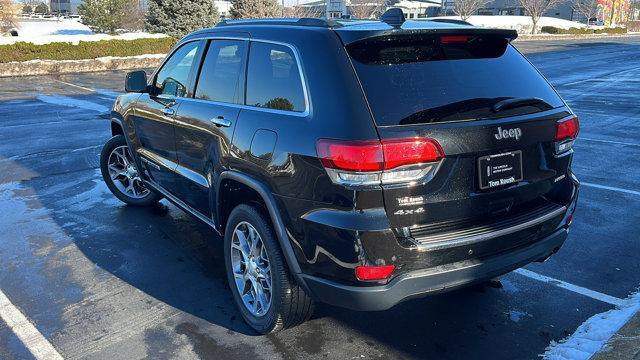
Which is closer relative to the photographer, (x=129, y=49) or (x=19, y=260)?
(x=19, y=260)

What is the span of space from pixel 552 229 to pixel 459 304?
84 cm

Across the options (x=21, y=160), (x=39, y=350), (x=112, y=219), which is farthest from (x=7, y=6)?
(x=39, y=350)

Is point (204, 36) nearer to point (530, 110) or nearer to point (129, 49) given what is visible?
point (530, 110)

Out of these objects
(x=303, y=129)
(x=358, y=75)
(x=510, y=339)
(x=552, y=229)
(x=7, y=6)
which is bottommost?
(x=510, y=339)

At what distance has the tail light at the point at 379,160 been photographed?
262 cm

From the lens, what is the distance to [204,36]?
166 inches

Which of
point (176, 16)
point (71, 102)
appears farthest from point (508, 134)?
point (176, 16)

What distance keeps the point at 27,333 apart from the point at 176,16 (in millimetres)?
24682

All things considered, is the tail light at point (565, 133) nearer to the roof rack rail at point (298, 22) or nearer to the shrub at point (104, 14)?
the roof rack rail at point (298, 22)

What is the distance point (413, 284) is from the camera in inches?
108

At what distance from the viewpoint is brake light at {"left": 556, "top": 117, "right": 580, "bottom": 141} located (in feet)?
10.7

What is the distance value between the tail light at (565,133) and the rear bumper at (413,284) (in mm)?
715

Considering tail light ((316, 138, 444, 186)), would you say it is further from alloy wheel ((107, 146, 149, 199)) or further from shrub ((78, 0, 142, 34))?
shrub ((78, 0, 142, 34))

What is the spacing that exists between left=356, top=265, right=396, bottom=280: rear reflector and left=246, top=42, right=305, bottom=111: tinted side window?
912 millimetres
